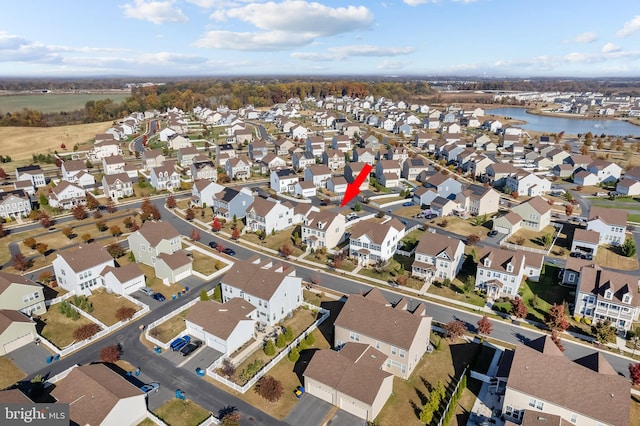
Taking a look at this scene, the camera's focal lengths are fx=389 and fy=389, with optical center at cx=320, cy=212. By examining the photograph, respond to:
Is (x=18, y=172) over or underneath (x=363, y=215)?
over

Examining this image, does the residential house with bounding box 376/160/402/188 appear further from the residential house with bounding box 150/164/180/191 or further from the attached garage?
the attached garage

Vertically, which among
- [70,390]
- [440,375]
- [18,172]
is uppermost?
[18,172]

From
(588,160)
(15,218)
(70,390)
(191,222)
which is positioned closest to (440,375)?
(70,390)

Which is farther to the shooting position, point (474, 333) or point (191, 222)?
point (191, 222)

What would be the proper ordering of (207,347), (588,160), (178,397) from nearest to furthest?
(178,397), (207,347), (588,160)

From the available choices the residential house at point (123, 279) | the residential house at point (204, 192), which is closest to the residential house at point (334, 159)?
the residential house at point (204, 192)

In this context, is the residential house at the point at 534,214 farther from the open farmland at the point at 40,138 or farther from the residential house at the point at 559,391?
the open farmland at the point at 40,138

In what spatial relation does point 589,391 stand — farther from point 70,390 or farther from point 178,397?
point 70,390
